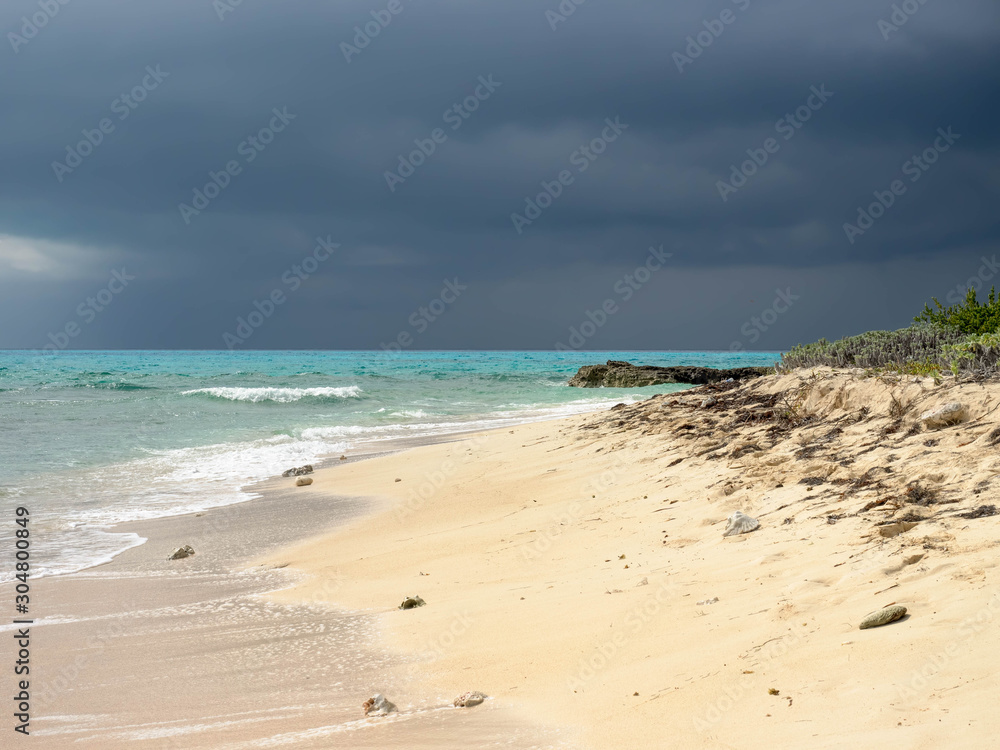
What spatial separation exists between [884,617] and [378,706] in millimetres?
2461

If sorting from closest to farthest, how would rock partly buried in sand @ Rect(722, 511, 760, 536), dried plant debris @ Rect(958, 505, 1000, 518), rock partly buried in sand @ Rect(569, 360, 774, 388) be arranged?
dried plant debris @ Rect(958, 505, 1000, 518), rock partly buried in sand @ Rect(722, 511, 760, 536), rock partly buried in sand @ Rect(569, 360, 774, 388)

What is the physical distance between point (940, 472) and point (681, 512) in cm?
200

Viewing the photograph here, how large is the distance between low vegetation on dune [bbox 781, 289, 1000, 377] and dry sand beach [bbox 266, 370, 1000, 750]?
29.7 inches

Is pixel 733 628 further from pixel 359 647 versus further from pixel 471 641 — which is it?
pixel 359 647

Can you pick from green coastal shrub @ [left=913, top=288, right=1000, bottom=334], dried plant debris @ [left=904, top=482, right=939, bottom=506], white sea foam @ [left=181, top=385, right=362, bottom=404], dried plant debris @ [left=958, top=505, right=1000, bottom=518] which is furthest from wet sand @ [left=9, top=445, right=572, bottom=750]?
white sea foam @ [left=181, top=385, right=362, bottom=404]

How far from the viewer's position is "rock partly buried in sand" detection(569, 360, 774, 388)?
38.3m

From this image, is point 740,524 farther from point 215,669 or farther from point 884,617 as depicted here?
point 215,669

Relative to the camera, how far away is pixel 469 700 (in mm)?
3396

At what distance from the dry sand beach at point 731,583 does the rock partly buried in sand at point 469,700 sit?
0.06 m

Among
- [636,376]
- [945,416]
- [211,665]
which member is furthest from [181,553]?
[636,376]

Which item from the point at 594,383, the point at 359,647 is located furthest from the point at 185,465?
the point at 594,383

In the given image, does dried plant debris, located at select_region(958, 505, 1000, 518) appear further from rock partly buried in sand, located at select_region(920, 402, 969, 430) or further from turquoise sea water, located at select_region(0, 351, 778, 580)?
turquoise sea water, located at select_region(0, 351, 778, 580)

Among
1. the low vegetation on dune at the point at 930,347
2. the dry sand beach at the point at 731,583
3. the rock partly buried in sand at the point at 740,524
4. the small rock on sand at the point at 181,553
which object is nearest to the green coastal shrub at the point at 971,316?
the low vegetation on dune at the point at 930,347

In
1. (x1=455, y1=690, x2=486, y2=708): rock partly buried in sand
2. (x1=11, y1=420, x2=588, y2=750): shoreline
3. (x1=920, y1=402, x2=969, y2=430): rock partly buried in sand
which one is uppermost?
(x1=920, y1=402, x2=969, y2=430): rock partly buried in sand
